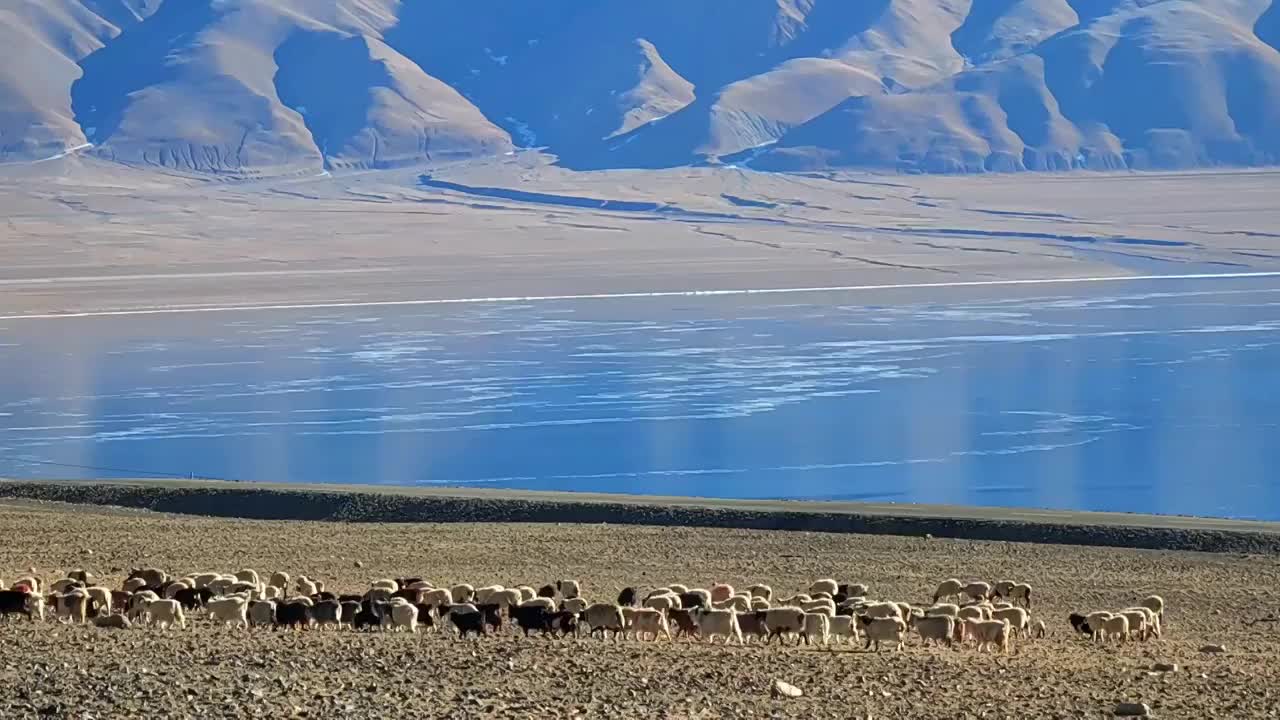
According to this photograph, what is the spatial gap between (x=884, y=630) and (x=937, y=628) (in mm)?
390

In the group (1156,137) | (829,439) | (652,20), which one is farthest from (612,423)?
(652,20)

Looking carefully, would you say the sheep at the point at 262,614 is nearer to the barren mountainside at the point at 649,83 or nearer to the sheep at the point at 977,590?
the sheep at the point at 977,590

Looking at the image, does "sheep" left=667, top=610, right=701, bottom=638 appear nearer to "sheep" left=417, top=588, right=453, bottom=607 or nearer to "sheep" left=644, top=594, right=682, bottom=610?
"sheep" left=644, top=594, right=682, bottom=610

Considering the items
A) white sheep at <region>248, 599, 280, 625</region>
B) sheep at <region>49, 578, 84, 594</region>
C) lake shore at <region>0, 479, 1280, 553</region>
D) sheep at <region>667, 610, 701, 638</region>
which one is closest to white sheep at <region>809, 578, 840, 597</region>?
sheep at <region>667, 610, 701, 638</region>

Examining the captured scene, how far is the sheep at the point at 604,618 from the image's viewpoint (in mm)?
11219

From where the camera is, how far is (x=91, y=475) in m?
26.5

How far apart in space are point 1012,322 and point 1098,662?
38.8 metres

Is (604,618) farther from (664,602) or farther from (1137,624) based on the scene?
(1137,624)

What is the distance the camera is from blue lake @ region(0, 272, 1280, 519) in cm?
2662

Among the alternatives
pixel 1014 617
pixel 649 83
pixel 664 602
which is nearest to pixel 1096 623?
pixel 1014 617

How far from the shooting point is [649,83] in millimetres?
161500

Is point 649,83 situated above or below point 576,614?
above

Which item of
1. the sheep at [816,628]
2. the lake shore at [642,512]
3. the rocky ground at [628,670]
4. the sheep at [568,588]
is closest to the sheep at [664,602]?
A: the rocky ground at [628,670]

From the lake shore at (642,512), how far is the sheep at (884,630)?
318 inches
